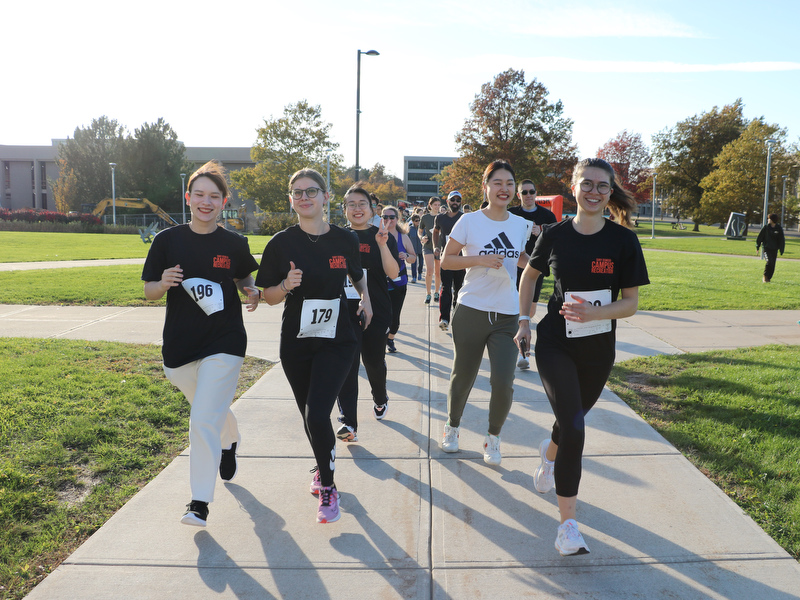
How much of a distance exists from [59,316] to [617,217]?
31.5ft

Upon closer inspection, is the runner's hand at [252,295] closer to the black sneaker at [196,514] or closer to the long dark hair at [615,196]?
the black sneaker at [196,514]

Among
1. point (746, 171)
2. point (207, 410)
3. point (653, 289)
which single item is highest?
point (746, 171)

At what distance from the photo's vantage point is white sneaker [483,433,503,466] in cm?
412

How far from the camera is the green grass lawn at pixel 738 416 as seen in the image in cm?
366

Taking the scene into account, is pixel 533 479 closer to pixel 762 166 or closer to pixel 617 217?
pixel 617 217

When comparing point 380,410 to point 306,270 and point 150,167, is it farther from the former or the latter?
point 150,167

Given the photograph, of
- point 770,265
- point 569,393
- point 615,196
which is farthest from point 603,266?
point 770,265

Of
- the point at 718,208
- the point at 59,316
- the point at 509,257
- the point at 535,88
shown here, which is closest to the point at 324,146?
the point at 535,88

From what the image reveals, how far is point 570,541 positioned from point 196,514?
191cm

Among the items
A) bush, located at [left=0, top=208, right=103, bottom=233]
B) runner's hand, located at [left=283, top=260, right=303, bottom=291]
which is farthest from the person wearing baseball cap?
bush, located at [left=0, top=208, right=103, bottom=233]

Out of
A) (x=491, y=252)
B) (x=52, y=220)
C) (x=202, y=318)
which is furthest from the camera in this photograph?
(x=52, y=220)

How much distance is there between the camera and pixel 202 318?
3383 millimetres

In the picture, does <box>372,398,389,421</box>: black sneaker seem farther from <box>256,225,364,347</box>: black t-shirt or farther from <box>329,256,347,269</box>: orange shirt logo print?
<box>329,256,347,269</box>: orange shirt logo print

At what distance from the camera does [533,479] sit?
12.7ft
